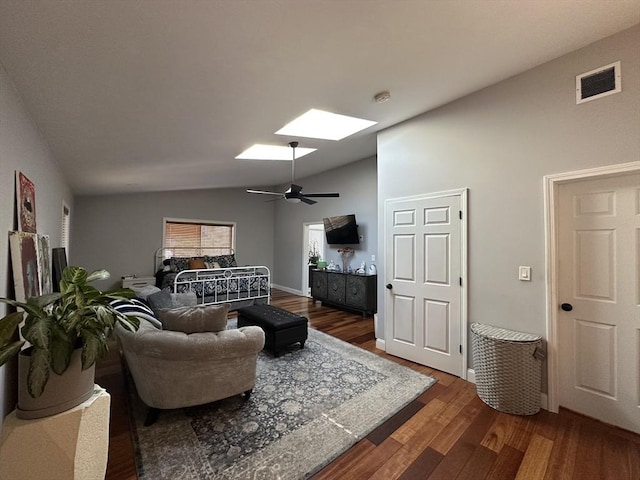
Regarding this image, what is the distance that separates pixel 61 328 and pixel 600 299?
3519 millimetres

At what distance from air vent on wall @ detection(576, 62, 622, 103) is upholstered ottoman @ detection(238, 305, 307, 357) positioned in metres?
3.45

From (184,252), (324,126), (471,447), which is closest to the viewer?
(471,447)

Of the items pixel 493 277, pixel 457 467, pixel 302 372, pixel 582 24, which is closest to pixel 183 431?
pixel 302 372

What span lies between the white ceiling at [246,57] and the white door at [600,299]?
123 cm

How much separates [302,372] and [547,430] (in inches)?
81.5

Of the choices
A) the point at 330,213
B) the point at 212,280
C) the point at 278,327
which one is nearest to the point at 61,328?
the point at 278,327

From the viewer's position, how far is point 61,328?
3.92ft

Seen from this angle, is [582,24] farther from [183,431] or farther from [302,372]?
[183,431]

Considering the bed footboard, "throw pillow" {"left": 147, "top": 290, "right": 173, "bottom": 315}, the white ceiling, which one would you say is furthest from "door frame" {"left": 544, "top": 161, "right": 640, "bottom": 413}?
the bed footboard

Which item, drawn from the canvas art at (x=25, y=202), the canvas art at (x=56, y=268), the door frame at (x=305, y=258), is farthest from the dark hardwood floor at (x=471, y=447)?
the door frame at (x=305, y=258)

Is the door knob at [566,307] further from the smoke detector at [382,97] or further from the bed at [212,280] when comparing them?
the bed at [212,280]

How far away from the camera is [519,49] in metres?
2.05

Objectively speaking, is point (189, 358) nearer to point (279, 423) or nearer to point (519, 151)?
point (279, 423)

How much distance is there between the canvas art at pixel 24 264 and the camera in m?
1.47
